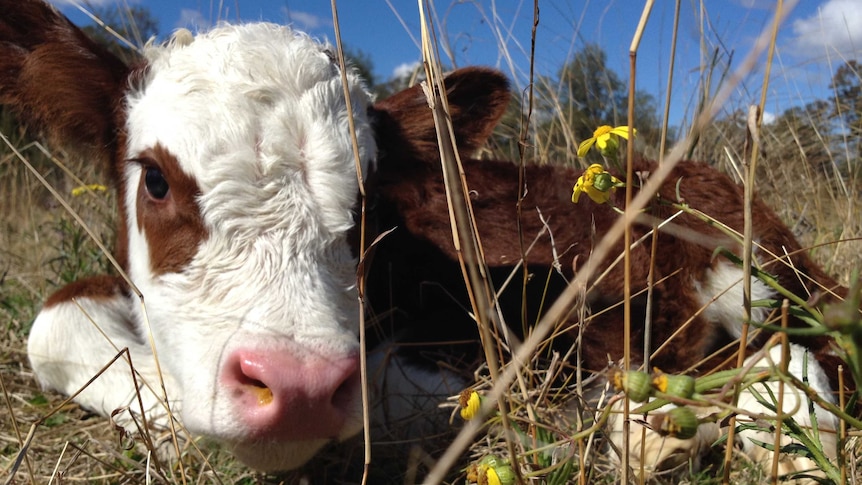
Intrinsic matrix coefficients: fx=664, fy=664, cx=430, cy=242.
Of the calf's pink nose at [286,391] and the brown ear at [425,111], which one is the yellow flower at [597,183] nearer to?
the calf's pink nose at [286,391]

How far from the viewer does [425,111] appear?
3.38m

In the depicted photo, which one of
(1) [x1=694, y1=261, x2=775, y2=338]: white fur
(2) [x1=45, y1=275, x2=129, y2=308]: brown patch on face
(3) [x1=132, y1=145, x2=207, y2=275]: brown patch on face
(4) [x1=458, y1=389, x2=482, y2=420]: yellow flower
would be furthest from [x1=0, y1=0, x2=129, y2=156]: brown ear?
(1) [x1=694, y1=261, x2=775, y2=338]: white fur

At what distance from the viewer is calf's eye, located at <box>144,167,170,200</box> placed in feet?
8.10

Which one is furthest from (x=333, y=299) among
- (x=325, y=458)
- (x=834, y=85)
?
(x=834, y=85)

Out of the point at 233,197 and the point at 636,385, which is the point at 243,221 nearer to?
the point at 233,197

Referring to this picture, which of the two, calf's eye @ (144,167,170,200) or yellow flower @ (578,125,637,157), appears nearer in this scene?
yellow flower @ (578,125,637,157)

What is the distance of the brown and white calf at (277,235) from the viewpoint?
76.2 inches

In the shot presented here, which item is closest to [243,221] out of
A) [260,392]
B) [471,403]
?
[260,392]

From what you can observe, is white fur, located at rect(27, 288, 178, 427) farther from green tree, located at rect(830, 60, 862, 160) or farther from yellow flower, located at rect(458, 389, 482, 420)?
green tree, located at rect(830, 60, 862, 160)

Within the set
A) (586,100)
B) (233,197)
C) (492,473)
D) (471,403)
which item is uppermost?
(586,100)

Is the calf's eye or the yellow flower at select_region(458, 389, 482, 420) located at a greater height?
the calf's eye

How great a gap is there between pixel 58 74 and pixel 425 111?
1.66 meters

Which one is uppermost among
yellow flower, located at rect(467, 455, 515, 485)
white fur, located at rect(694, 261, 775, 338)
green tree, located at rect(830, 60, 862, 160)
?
green tree, located at rect(830, 60, 862, 160)

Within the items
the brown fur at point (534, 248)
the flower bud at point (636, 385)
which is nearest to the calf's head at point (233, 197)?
the brown fur at point (534, 248)
